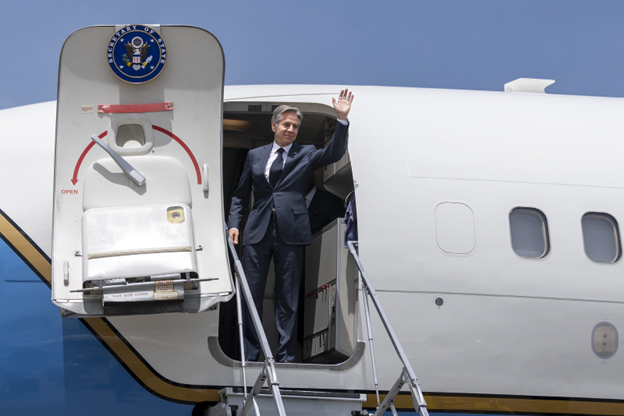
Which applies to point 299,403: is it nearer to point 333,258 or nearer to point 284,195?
point 333,258

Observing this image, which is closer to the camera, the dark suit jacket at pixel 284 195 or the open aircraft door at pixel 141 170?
the open aircraft door at pixel 141 170

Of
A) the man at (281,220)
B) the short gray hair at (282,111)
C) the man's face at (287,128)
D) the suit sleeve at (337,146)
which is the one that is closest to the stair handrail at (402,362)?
the man at (281,220)

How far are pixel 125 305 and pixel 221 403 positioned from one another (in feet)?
3.42

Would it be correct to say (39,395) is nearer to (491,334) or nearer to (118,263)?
(118,263)

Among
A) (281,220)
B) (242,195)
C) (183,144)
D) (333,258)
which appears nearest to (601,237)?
(333,258)

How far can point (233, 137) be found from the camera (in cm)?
708

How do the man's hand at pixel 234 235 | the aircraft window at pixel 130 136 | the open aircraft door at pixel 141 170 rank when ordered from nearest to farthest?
the open aircraft door at pixel 141 170, the aircraft window at pixel 130 136, the man's hand at pixel 234 235

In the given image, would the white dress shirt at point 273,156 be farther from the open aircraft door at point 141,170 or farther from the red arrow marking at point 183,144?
the red arrow marking at point 183,144

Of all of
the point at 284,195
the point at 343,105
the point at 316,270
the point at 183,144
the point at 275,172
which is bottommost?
the point at 316,270

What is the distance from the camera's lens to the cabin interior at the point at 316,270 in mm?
5301

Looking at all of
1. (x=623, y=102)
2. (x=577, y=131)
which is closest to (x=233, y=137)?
(x=577, y=131)

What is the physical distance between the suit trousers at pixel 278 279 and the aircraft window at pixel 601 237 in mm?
2452

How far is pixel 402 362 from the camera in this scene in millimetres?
4156

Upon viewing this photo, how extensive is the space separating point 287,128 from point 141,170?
4.18 feet
